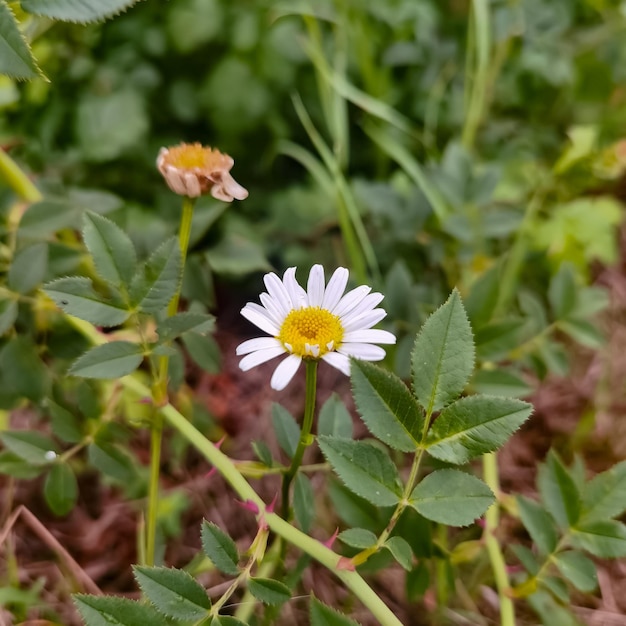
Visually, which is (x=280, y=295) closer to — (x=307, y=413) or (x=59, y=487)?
(x=307, y=413)

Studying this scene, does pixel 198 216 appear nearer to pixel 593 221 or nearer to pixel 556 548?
pixel 556 548

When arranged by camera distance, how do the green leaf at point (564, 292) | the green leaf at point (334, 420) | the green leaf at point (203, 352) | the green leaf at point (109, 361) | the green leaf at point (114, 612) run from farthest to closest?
the green leaf at point (564, 292) → the green leaf at point (203, 352) → the green leaf at point (334, 420) → the green leaf at point (109, 361) → the green leaf at point (114, 612)

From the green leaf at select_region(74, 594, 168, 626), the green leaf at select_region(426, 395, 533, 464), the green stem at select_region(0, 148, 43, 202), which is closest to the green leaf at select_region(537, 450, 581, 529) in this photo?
the green leaf at select_region(426, 395, 533, 464)

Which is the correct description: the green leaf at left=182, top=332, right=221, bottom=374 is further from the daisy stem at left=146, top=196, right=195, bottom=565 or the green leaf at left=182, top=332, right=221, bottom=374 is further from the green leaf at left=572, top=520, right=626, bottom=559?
the green leaf at left=572, top=520, right=626, bottom=559

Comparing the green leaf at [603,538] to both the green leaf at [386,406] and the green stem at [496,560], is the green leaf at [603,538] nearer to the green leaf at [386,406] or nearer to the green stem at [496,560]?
the green stem at [496,560]

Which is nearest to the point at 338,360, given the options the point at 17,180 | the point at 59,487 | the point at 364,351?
the point at 364,351

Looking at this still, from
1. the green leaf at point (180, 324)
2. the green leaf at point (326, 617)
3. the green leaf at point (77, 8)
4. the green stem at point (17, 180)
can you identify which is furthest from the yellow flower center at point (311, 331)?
the green stem at point (17, 180)
